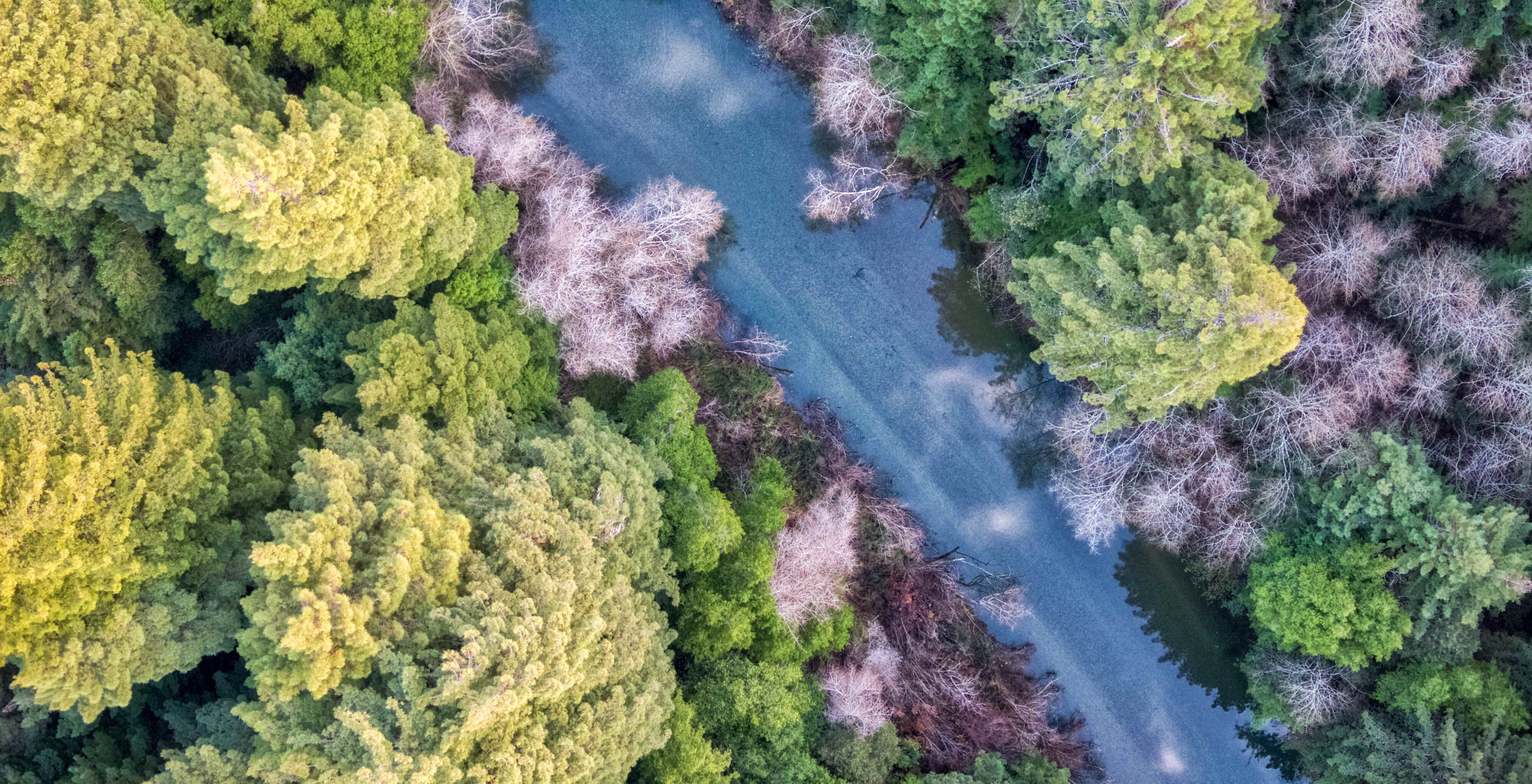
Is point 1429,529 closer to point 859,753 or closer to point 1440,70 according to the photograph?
point 1440,70

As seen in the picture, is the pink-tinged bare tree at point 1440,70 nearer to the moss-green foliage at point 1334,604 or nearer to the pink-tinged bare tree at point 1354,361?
the pink-tinged bare tree at point 1354,361

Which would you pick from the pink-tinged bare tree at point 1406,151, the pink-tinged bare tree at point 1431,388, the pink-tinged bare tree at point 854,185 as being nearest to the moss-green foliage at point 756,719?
the pink-tinged bare tree at point 854,185

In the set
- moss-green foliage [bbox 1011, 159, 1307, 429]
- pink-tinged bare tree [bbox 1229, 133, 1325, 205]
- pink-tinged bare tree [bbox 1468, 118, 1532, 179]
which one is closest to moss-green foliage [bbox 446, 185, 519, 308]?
moss-green foliage [bbox 1011, 159, 1307, 429]

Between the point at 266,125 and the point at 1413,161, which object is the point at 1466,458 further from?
the point at 266,125

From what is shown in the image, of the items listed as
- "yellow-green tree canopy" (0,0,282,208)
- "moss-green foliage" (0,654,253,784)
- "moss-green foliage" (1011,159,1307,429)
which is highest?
"moss-green foliage" (1011,159,1307,429)

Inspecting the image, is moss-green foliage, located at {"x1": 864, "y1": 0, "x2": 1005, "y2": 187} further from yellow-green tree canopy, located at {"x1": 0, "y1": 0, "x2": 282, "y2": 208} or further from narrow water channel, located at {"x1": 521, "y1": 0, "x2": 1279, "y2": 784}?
yellow-green tree canopy, located at {"x1": 0, "y1": 0, "x2": 282, "y2": 208}

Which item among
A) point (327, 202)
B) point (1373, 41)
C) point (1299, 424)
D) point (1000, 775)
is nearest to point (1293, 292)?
point (1299, 424)
